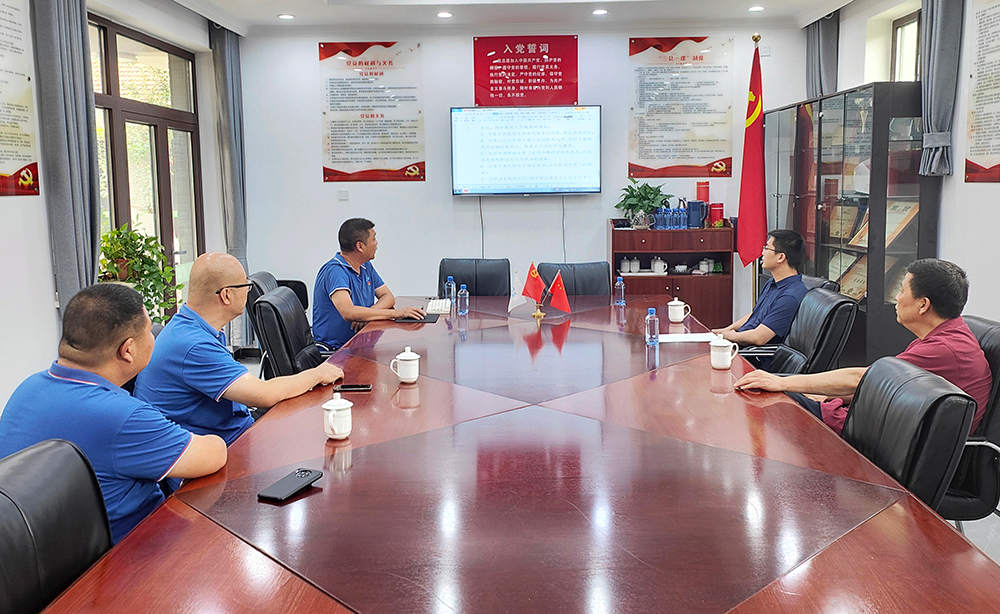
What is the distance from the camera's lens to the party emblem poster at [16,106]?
3994 mm

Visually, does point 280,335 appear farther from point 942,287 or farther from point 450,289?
point 942,287

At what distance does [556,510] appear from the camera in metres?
1.66

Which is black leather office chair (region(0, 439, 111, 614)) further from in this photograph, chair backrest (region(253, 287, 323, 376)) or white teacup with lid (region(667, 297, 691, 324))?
white teacup with lid (region(667, 297, 691, 324))

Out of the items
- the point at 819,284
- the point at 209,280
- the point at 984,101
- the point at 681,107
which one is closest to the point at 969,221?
the point at 984,101

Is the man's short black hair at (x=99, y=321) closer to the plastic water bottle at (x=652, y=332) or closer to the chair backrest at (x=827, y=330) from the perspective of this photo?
the plastic water bottle at (x=652, y=332)

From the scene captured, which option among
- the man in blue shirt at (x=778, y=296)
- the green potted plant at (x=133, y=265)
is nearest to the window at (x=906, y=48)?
the man in blue shirt at (x=778, y=296)

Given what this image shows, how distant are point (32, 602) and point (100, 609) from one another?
0.65 feet

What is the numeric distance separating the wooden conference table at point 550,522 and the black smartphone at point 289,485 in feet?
0.09

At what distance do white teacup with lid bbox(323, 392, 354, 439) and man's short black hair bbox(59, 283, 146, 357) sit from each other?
0.53m

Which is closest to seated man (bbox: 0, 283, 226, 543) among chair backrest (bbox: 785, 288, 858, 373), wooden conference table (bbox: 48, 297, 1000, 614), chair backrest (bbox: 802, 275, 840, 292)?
wooden conference table (bbox: 48, 297, 1000, 614)

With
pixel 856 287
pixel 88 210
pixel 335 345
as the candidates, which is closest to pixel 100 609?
pixel 335 345

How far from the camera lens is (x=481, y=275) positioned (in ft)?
17.7

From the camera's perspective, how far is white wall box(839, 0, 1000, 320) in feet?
14.5

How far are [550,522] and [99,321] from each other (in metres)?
1.20
